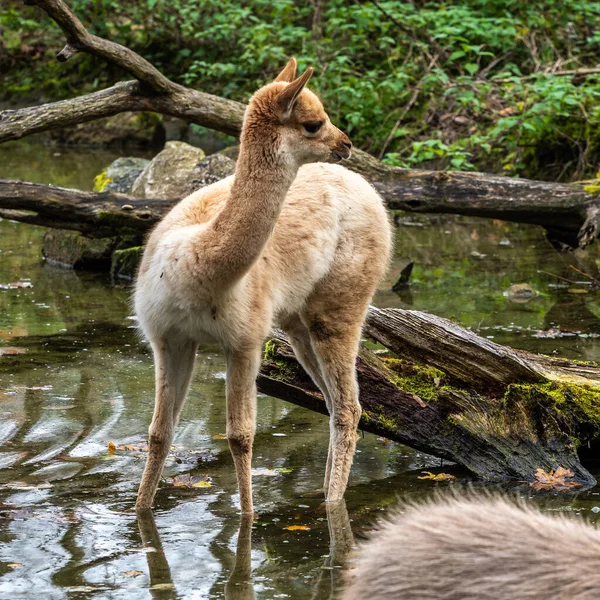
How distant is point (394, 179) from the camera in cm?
1006

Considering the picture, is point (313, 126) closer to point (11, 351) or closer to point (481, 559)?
point (481, 559)

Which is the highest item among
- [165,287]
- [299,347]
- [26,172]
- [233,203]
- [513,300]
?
[233,203]

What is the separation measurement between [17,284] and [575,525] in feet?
29.7

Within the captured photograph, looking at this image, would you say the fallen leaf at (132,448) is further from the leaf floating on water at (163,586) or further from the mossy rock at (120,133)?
the mossy rock at (120,133)

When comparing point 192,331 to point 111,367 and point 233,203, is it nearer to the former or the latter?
point 233,203

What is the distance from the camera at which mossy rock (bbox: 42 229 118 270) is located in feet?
38.0

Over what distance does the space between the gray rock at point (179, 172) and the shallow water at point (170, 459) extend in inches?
59.6

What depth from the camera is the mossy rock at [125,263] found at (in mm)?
11133

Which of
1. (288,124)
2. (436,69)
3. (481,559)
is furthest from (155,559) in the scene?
(436,69)

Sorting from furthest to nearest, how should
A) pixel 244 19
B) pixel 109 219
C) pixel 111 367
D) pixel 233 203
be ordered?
pixel 244 19 < pixel 109 219 < pixel 111 367 < pixel 233 203

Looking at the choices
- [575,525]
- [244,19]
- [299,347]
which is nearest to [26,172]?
[244,19]

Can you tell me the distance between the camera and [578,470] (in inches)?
230

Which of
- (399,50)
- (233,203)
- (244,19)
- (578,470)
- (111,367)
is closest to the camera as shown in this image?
(233,203)

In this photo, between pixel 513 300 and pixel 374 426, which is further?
pixel 513 300
